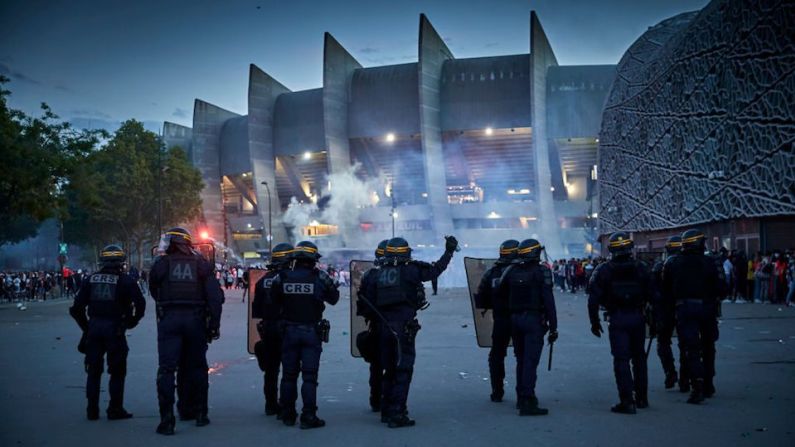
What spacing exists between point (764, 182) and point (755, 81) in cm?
361

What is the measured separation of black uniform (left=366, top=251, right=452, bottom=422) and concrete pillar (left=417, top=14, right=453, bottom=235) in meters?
53.2

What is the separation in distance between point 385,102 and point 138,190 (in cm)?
2287

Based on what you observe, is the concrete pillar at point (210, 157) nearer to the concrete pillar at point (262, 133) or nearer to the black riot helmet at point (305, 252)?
the concrete pillar at point (262, 133)

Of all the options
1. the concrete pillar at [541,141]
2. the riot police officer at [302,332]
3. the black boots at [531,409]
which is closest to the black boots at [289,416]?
the riot police officer at [302,332]

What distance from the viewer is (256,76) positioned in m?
67.8

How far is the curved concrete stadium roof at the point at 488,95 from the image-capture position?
6103 cm

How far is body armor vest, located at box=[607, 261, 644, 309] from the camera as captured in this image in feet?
23.3

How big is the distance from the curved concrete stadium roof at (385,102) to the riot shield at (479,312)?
2133 inches

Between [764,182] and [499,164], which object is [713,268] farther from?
[499,164]

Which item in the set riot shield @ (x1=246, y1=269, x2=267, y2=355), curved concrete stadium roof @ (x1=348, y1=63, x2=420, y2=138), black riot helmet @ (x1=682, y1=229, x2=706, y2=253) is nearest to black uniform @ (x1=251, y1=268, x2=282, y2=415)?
riot shield @ (x1=246, y1=269, x2=267, y2=355)

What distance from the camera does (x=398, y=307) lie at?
22.1ft

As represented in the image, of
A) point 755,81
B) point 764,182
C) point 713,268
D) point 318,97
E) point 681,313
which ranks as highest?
point 318,97

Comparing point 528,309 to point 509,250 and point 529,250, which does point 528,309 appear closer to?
point 529,250

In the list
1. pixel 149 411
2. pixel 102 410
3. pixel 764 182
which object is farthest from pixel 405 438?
pixel 764 182
